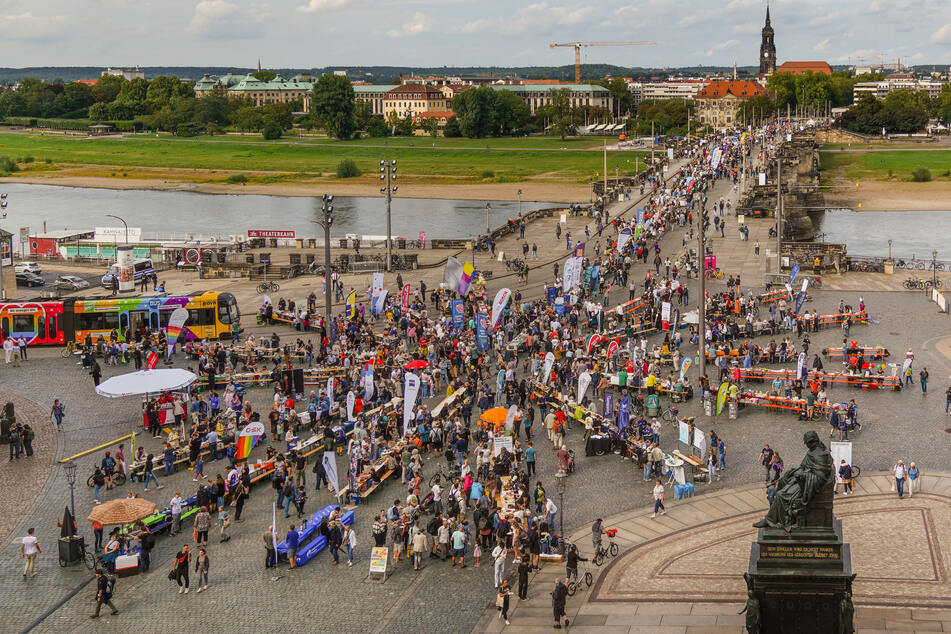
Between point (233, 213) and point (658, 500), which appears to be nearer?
point (658, 500)

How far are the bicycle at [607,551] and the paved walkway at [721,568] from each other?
8.4 inches

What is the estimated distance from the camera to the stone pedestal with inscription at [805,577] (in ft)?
65.6

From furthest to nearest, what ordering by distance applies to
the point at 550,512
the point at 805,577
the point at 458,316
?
the point at 458,316 < the point at 550,512 < the point at 805,577

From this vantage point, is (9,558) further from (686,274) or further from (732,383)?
(686,274)

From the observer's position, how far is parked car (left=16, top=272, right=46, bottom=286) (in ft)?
224

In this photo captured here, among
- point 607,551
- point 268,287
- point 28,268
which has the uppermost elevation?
point 28,268

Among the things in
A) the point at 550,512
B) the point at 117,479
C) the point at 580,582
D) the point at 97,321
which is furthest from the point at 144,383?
the point at 580,582

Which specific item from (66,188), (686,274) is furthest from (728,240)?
(66,188)

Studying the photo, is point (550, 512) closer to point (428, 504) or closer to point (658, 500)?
point (658, 500)

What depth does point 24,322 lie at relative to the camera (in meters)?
49.2

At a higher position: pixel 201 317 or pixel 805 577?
pixel 201 317

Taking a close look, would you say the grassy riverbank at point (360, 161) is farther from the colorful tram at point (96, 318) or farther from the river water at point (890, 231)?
the colorful tram at point (96, 318)

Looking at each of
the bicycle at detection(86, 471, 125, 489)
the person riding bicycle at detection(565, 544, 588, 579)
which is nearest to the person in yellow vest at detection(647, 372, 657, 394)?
the person riding bicycle at detection(565, 544, 588, 579)

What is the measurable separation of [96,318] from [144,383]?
47.8 ft
